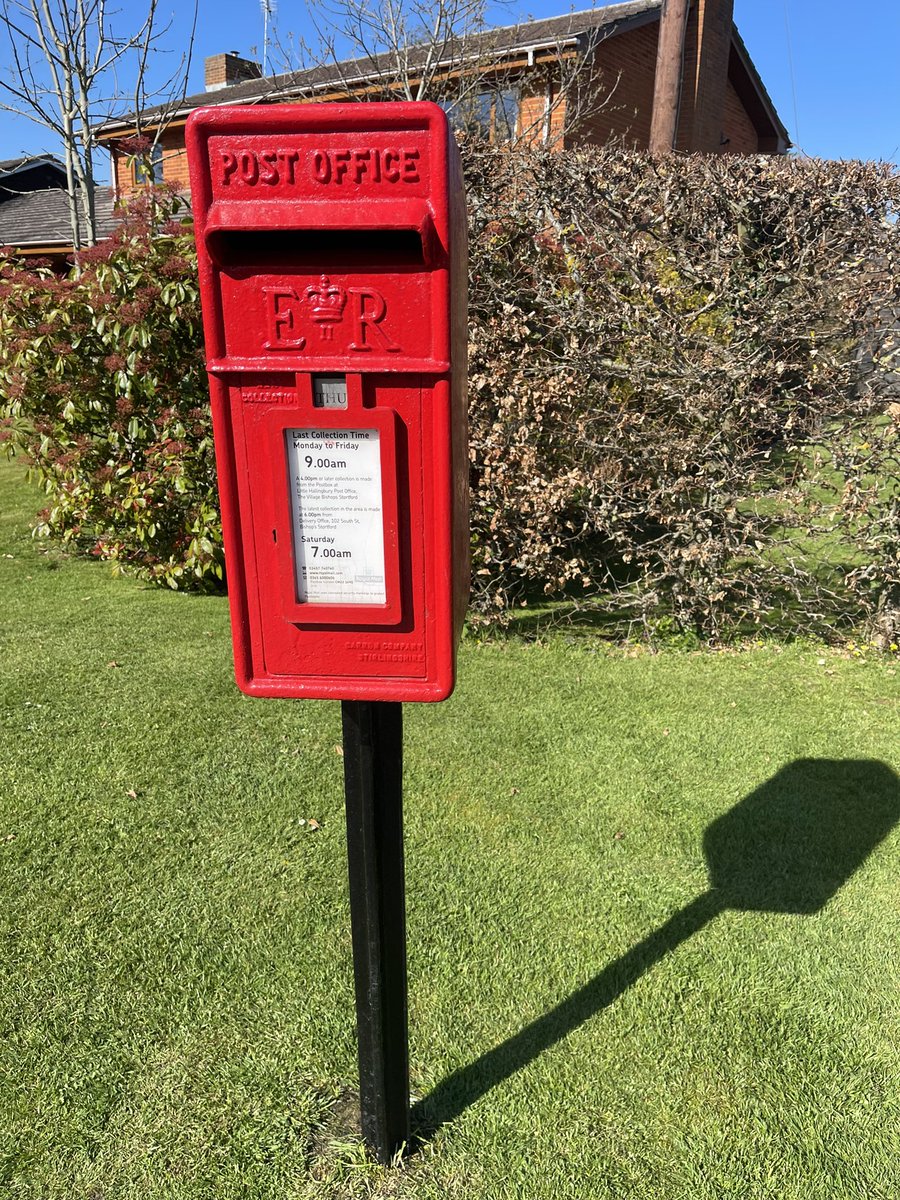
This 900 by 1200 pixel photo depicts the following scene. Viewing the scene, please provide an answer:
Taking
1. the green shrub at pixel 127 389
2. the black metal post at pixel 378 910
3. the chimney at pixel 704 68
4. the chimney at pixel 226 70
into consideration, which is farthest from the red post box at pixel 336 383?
the chimney at pixel 226 70

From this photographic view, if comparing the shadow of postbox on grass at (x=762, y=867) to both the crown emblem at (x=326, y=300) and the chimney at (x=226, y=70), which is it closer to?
the crown emblem at (x=326, y=300)

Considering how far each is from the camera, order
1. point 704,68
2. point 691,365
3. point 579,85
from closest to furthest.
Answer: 1. point 691,365
2. point 579,85
3. point 704,68

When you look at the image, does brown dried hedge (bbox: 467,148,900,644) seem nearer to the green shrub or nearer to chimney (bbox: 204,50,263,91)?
the green shrub

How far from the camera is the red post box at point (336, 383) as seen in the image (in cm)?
140

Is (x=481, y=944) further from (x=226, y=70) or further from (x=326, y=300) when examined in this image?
(x=226, y=70)

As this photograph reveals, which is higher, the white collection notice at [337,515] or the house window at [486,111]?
the house window at [486,111]

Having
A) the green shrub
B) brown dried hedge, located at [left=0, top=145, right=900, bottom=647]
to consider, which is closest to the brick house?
the green shrub

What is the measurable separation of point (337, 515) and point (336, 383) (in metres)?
0.24

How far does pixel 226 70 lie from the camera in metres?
19.4

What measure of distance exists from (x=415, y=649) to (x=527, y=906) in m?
1.61

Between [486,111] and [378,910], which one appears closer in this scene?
[378,910]

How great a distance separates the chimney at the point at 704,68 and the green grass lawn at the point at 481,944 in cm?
1391

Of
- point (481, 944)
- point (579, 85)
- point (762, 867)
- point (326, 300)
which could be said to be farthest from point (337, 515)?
point (579, 85)

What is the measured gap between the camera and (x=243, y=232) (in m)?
1.43
